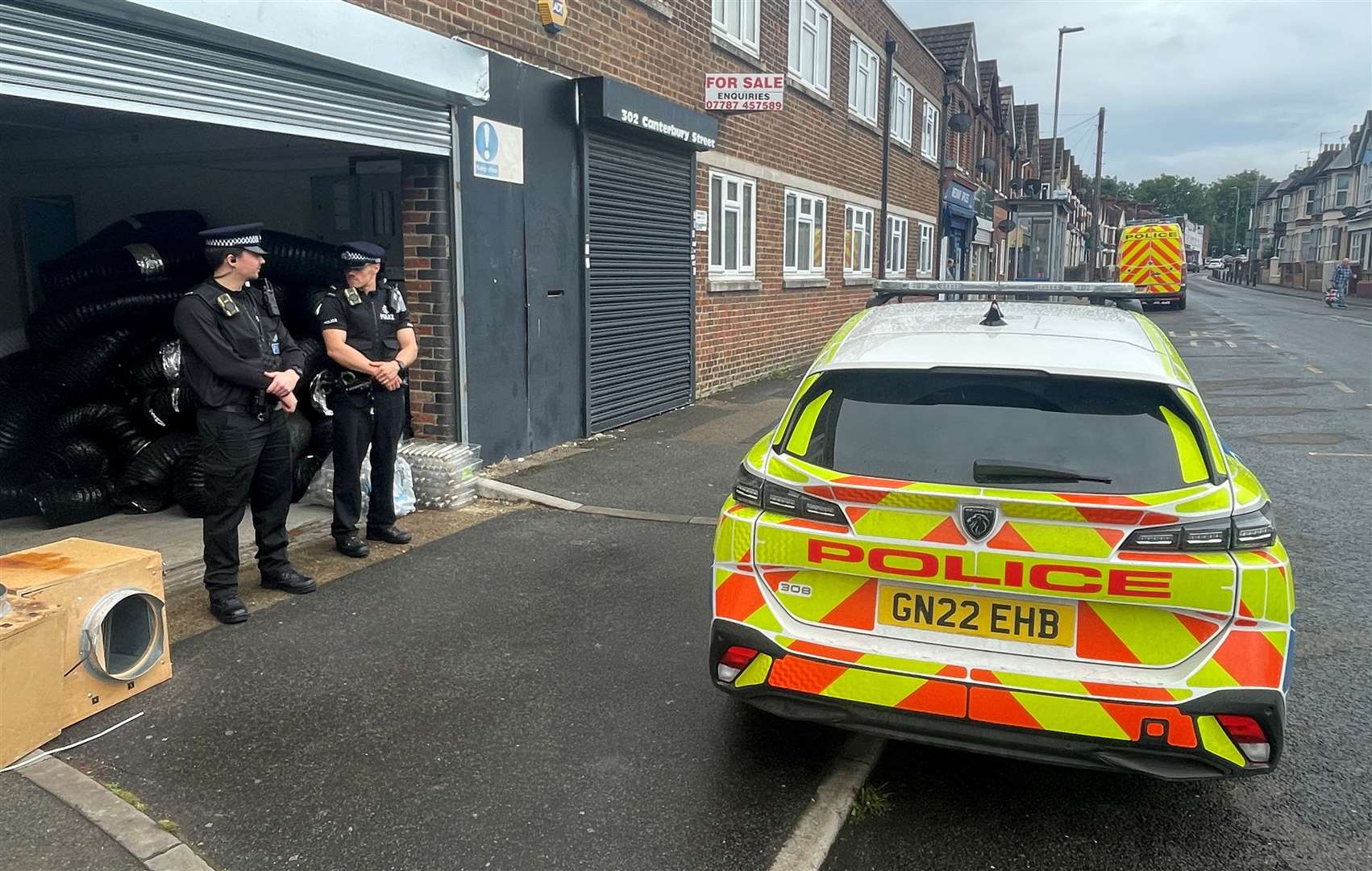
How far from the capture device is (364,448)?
596 cm

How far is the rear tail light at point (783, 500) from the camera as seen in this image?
311 cm

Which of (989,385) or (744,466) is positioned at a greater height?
(989,385)

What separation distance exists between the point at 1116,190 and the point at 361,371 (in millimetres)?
172390

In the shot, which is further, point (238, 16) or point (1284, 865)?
point (238, 16)

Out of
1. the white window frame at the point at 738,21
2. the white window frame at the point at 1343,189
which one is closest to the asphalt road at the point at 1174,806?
the white window frame at the point at 738,21

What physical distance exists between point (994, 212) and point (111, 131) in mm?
35607

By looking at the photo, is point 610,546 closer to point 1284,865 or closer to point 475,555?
point 475,555

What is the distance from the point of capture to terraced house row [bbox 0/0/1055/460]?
212 inches

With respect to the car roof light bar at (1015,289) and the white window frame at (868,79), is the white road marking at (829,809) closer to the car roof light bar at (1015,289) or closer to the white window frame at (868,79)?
the car roof light bar at (1015,289)

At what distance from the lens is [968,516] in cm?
294

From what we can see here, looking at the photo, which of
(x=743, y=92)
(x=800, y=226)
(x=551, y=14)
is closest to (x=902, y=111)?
(x=800, y=226)

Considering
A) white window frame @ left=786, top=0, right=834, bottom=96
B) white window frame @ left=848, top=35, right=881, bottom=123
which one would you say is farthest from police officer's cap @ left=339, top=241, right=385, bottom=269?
white window frame @ left=848, top=35, right=881, bottom=123

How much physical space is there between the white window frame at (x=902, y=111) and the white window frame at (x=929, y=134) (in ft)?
4.05

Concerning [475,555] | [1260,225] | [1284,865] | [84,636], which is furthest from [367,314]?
[1260,225]
